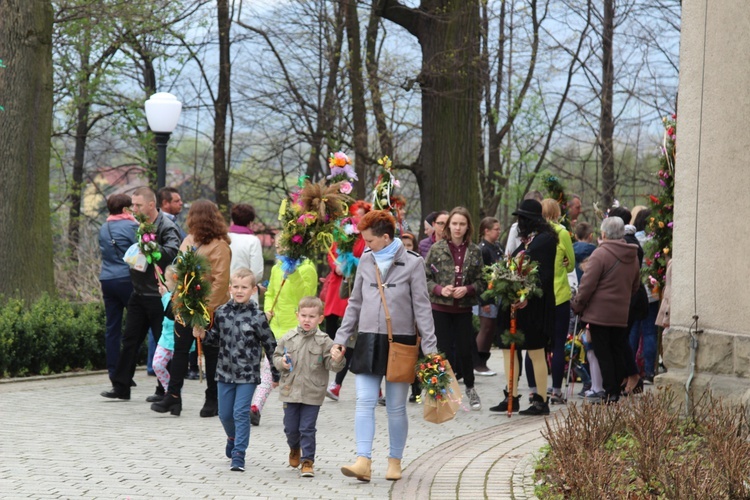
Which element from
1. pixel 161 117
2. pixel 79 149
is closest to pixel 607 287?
pixel 161 117

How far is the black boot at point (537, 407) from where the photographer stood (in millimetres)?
10945

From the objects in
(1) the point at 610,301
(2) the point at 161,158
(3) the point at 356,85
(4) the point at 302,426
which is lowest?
(4) the point at 302,426

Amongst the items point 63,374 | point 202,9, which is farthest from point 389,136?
point 63,374

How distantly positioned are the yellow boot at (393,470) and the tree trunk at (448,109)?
1176 centimetres

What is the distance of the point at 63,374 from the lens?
13453 millimetres

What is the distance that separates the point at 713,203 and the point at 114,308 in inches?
252

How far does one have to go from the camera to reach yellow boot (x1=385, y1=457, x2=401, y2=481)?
774 cm

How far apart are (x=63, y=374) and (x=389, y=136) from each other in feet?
44.8

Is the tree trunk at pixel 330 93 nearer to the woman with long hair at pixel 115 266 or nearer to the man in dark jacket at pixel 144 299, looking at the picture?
the woman with long hair at pixel 115 266

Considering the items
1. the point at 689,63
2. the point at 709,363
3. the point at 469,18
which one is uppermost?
the point at 469,18

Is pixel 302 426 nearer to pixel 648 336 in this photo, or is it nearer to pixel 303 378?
pixel 303 378

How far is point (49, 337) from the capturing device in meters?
13.4

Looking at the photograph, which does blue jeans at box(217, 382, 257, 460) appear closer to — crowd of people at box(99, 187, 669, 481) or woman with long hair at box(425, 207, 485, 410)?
crowd of people at box(99, 187, 669, 481)

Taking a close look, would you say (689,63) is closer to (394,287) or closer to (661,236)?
(661,236)
